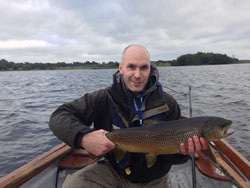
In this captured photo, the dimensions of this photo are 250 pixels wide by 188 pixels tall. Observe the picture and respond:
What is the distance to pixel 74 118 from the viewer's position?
112 inches

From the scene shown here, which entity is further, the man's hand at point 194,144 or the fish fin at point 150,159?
the fish fin at point 150,159

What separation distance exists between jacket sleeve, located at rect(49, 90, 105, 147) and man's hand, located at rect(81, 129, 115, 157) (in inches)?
3.5

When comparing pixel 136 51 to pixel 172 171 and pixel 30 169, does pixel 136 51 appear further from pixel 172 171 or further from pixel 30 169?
pixel 172 171

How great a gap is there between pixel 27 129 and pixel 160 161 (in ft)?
28.3

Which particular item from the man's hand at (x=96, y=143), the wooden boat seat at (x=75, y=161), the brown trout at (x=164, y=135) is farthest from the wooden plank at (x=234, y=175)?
the wooden boat seat at (x=75, y=161)

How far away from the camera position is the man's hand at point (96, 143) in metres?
2.59

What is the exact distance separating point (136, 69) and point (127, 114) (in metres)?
0.76

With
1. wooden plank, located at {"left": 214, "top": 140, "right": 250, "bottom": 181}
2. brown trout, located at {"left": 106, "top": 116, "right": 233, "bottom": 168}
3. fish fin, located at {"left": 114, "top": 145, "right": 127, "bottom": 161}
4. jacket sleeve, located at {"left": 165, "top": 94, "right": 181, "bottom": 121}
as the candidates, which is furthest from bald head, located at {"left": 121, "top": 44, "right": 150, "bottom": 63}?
wooden plank, located at {"left": 214, "top": 140, "right": 250, "bottom": 181}

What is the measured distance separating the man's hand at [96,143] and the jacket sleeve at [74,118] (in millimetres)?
89

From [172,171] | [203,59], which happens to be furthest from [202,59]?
[172,171]

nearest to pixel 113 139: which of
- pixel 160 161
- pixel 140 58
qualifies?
pixel 160 161

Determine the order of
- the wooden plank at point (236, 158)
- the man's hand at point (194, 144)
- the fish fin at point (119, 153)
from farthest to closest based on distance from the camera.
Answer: the wooden plank at point (236, 158) < the fish fin at point (119, 153) < the man's hand at point (194, 144)

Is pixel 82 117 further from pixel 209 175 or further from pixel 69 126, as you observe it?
pixel 209 175

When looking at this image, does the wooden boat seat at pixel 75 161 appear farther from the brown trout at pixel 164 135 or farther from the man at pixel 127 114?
the brown trout at pixel 164 135
